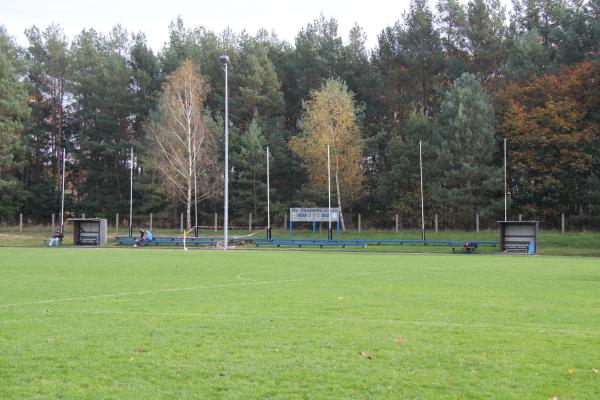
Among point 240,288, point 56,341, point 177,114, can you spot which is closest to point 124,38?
point 177,114

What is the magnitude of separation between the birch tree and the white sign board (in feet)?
37.2

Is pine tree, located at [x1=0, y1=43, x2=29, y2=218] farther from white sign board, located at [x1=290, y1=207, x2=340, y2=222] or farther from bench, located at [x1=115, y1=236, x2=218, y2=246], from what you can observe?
white sign board, located at [x1=290, y1=207, x2=340, y2=222]

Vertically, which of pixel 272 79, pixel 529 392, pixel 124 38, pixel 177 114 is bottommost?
pixel 529 392

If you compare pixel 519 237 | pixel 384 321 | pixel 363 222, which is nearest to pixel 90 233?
pixel 363 222

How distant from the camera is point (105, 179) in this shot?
70.4 m

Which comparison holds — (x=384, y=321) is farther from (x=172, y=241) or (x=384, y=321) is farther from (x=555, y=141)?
(x=555, y=141)

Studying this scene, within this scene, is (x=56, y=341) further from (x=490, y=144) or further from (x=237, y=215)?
(x=237, y=215)

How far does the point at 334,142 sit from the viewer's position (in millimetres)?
57062

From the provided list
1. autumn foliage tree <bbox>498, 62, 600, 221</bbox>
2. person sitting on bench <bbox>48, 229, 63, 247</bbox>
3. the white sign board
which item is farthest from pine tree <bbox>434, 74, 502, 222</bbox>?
person sitting on bench <bbox>48, 229, 63, 247</bbox>

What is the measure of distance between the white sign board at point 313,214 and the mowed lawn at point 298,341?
3200 centimetres

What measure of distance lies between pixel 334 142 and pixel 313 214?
9.21 metres

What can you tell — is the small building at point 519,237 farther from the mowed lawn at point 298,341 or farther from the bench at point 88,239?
the bench at point 88,239

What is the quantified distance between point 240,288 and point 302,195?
4345 cm

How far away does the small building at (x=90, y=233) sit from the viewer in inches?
1871
